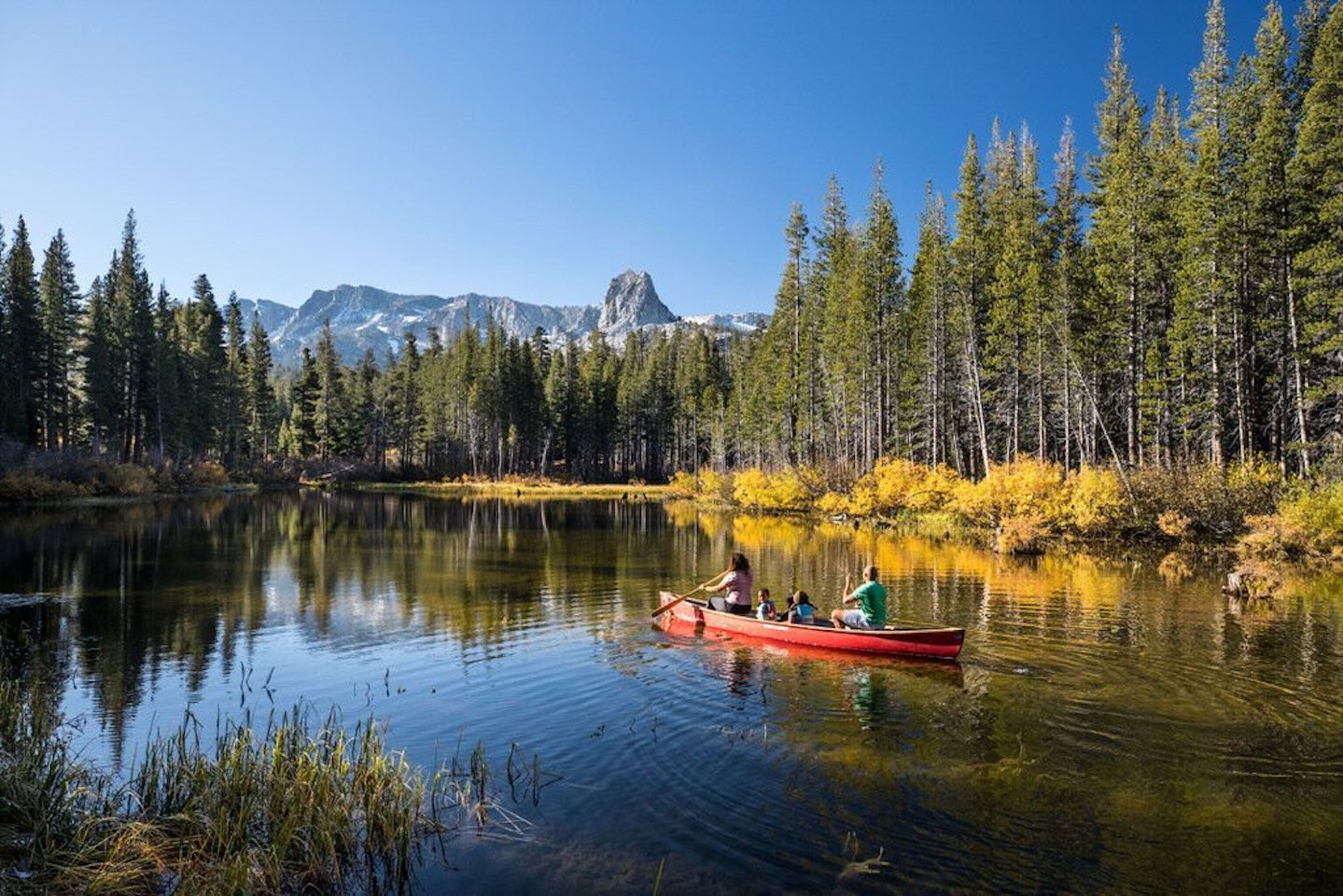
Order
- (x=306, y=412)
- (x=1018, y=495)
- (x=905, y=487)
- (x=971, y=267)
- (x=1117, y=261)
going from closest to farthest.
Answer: (x=1018, y=495)
(x=1117, y=261)
(x=905, y=487)
(x=971, y=267)
(x=306, y=412)

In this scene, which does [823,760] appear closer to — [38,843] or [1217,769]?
[1217,769]

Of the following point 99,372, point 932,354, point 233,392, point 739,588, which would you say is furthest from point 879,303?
point 233,392

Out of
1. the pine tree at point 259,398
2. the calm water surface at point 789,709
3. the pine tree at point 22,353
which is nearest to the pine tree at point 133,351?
the pine tree at point 22,353

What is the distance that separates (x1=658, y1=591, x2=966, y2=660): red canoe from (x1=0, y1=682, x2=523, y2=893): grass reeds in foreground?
8290 millimetres

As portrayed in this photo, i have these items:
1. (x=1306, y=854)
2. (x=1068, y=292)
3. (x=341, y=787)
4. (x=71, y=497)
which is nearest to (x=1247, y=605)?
(x=1306, y=854)

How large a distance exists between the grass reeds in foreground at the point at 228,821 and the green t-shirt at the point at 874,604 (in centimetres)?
871

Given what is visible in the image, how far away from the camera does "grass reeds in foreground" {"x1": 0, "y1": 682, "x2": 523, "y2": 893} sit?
237 inches

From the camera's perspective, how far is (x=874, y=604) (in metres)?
14.9

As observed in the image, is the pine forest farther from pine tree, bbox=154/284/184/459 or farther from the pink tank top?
the pink tank top

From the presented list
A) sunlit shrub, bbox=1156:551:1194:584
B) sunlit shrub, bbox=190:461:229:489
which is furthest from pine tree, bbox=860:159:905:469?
sunlit shrub, bbox=190:461:229:489

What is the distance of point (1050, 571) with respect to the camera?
2541 cm

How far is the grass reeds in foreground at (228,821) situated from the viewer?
602 cm

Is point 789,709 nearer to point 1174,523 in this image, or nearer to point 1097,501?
point 1097,501

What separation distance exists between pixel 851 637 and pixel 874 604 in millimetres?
768
